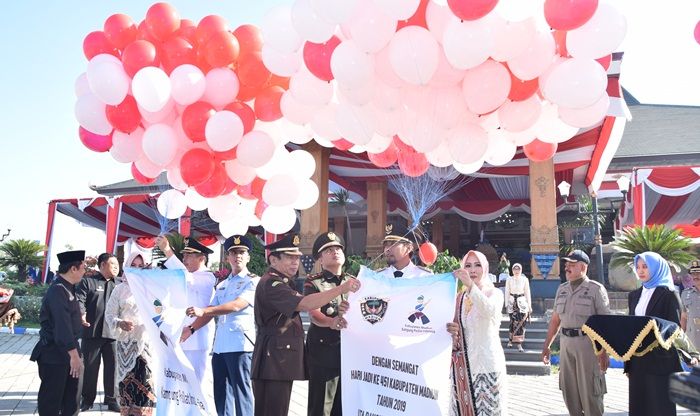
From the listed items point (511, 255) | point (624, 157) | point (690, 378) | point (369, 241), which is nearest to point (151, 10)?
point (690, 378)

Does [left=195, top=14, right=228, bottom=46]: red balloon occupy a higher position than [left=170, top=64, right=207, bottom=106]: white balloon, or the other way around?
[left=195, top=14, right=228, bottom=46]: red balloon

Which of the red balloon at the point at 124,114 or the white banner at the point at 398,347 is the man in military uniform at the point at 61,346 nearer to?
the red balloon at the point at 124,114

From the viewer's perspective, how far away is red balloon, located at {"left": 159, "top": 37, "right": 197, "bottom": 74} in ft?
17.6

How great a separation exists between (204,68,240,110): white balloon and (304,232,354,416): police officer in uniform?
1851mm

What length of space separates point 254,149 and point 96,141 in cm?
184

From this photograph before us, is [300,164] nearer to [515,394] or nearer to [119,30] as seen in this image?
[119,30]

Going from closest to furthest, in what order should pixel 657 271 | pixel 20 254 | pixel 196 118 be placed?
pixel 657 271 → pixel 196 118 → pixel 20 254

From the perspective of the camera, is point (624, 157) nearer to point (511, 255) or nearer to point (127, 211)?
point (511, 255)

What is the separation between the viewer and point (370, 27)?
4238 mm

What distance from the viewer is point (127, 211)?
21.0 metres

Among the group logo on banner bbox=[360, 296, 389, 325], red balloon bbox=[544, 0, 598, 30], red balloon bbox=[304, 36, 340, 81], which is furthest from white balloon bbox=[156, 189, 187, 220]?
red balloon bbox=[544, 0, 598, 30]

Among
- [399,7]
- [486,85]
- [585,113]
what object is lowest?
[585,113]

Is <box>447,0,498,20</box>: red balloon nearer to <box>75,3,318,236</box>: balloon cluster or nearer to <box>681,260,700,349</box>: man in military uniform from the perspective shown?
<box>75,3,318,236</box>: balloon cluster

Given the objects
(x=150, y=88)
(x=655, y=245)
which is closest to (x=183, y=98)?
(x=150, y=88)
